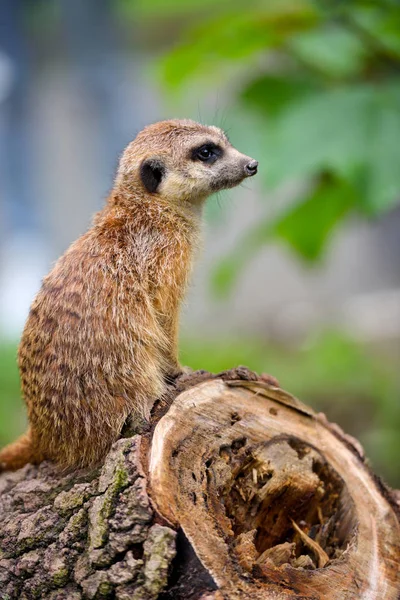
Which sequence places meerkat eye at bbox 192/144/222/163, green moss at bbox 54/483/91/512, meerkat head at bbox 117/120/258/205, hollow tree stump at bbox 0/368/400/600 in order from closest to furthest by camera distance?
hollow tree stump at bbox 0/368/400/600 < green moss at bbox 54/483/91/512 < meerkat head at bbox 117/120/258/205 < meerkat eye at bbox 192/144/222/163

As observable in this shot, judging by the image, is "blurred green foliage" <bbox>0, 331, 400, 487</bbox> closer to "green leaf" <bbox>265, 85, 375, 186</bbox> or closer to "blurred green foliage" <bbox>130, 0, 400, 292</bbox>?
"blurred green foliage" <bbox>130, 0, 400, 292</bbox>

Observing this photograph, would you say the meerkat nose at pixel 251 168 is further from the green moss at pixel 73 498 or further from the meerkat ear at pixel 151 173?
the green moss at pixel 73 498

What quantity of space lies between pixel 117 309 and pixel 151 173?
662 millimetres

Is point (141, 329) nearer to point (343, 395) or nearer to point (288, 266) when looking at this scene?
point (343, 395)

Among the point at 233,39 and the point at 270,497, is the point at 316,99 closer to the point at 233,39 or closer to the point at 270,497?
the point at 233,39

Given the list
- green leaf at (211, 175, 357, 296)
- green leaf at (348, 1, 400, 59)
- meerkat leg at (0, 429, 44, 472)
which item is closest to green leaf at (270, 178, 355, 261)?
green leaf at (211, 175, 357, 296)

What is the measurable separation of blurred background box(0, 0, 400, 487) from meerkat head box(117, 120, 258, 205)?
211mm

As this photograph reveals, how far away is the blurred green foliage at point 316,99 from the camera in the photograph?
9.73 feet

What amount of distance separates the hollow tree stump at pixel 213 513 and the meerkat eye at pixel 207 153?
0.92 metres

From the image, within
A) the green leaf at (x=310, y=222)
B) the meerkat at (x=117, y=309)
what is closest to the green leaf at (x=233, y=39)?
the green leaf at (x=310, y=222)

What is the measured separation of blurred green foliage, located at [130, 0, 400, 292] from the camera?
2965 mm

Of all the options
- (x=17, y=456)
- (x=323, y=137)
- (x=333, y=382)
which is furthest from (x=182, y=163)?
(x=333, y=382)

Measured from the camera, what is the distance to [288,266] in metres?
10.6

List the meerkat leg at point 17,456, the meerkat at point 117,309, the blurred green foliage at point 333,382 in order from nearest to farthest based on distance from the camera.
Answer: the meerkat at point 117,309, the meerkat leg at point 17,456, the blurred green foliage at point 333,382
